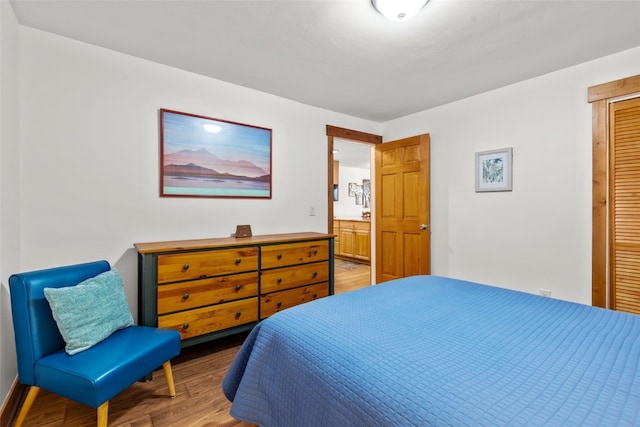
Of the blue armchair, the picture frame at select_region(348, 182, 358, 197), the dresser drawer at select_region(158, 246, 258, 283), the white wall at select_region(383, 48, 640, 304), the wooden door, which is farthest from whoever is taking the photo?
the picture frame at select_region(348, 182, 358, 197)

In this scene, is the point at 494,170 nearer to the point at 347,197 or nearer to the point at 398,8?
the point at 398,8

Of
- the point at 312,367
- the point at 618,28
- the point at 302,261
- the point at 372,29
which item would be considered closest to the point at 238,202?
the point at 302,261

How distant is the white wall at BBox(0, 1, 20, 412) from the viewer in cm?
161

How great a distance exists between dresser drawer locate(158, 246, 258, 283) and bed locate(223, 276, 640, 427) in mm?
953

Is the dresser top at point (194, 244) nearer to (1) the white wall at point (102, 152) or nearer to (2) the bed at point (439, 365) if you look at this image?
(1) the white wall at point (102, 152)

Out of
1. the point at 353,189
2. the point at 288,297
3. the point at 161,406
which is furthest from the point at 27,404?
the point at 353,189

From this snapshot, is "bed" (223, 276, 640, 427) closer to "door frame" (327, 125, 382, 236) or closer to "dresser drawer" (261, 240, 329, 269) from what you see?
"dresser drawer" (261, 240, 329, 269)

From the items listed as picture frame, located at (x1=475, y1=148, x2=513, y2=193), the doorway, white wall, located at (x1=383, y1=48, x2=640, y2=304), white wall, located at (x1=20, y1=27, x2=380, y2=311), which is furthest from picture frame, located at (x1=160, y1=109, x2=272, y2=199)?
picture frame, located at (x1=475, y1=148, x2=513, y2=193)

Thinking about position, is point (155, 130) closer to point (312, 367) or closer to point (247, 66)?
point (247, 66)

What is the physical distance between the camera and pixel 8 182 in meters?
1.71

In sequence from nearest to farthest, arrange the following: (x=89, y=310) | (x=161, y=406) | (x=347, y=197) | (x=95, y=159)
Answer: (x=89, y=310) → (x=161, y=406) → (x=95, y=159) → (x=347, y=197)

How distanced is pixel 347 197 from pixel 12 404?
6.46m

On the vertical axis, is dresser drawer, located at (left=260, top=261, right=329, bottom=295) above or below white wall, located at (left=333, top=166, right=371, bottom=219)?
below

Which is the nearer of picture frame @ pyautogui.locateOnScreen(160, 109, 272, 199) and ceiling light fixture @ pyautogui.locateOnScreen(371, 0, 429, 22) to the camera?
ceiling light fixture @ pyautogui.locateOnScreen(371, 0, 429, 22)
